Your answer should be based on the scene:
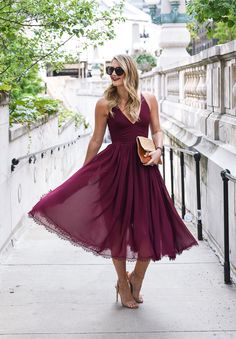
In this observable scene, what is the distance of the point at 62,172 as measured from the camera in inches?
661

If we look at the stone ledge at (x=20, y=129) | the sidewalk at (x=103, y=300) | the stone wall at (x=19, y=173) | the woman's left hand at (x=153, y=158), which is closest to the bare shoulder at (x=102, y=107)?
the woman's left hand at (x=153, y=158)

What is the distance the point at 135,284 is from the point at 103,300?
1.24ft

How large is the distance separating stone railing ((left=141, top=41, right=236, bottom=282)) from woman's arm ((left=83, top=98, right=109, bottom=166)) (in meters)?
1.44

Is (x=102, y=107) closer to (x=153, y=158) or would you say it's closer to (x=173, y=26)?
(x=153, y=158)

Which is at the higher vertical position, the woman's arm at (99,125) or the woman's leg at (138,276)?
the woman's arm at (99,125)

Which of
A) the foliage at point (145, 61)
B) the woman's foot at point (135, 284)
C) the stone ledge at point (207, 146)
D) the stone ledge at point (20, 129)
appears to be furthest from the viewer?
the foliage at point (145, 61)

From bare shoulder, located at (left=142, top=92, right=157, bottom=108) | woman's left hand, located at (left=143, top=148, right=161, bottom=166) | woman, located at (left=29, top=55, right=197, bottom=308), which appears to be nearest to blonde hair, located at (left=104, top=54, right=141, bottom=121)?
woman, located at (left=29, top=55, right=197, bottom=308)

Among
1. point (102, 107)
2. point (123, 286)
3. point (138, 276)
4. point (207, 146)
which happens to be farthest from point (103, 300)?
point (207, 146)

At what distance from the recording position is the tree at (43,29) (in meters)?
10.8

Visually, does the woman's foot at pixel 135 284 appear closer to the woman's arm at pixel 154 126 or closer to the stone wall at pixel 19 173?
the woman's arm at pixel 154 126

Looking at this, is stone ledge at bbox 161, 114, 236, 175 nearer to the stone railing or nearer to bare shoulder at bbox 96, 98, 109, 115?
the stone railing

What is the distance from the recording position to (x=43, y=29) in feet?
41.7

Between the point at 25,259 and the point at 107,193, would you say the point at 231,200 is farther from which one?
the point at 25,259

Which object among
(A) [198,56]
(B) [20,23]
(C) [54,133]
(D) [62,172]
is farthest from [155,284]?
(D) [62,172]
